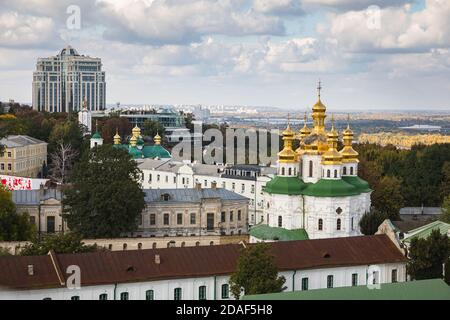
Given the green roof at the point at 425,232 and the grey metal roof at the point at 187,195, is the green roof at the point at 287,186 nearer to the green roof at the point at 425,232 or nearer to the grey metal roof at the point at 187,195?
the grey metal roof at the point at 187,195

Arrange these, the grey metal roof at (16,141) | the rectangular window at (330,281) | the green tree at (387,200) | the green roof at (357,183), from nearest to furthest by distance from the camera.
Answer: the rectangular window at (330,281) → the green roof at (357,183) → the green tree at (387,200) → the grey metal roof at (16,141)

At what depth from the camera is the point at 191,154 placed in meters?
76.6

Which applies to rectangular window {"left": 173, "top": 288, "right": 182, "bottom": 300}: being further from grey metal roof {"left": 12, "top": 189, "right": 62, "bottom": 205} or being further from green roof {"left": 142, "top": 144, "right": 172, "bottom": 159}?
green roof {"left": 142, "top": 144, "right": 172, "bottom": 159}

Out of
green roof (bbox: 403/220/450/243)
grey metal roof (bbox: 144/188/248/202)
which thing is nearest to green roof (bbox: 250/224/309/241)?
green roof (bbox: 403/220/450/243)

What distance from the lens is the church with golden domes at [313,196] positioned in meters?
39.0

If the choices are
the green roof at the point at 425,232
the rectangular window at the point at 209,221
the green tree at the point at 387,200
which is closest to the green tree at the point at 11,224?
the rectangular window at the point at 209,221

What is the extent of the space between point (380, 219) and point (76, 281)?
17875 millimetres

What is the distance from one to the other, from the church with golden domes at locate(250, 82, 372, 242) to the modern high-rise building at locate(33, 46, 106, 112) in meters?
93.2

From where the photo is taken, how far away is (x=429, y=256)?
102ft

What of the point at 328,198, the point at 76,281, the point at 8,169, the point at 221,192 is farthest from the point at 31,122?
the point at 76,281

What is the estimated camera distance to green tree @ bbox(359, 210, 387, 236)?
39438 mm

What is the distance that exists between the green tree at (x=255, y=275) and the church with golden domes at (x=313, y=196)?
1058 centimetres

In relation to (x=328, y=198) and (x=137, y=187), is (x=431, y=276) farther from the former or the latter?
(x=137, y=187)
